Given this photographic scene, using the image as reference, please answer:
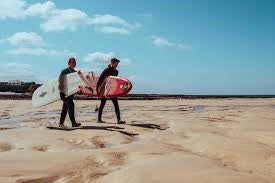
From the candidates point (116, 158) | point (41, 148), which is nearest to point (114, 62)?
point (41, 148)

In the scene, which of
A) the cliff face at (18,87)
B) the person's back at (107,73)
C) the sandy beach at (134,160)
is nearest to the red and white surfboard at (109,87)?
the person's back at (107,73)

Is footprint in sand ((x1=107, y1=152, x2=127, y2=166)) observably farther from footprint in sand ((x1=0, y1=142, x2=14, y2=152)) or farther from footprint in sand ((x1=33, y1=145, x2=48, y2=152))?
footprint in sand ((x1=0, y1=142, x2=14, y2=152))

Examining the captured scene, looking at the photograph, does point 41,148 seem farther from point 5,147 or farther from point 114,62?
point 114,62

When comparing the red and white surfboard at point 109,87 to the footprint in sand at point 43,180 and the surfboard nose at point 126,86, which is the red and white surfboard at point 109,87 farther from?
the footprint in sand at point 43,180

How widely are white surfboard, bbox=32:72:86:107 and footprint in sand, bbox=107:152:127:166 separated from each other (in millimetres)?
5513

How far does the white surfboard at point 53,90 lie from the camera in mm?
11402

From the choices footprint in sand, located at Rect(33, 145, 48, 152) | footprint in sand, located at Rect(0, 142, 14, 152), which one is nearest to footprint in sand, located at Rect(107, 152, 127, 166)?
footprint in sand, located at Rect(33, 145, 48, 152)

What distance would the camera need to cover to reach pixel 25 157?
17.9ft

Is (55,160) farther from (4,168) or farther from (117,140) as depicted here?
(117,140)

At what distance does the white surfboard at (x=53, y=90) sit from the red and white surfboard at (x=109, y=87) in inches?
7.9

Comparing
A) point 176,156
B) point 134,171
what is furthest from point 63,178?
point 176,156

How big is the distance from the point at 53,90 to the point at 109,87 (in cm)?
249

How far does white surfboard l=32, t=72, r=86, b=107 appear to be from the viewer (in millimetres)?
11402

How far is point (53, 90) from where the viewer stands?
1381 cm
